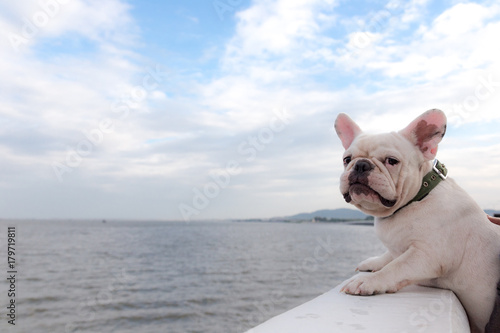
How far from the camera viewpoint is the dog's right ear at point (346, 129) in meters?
3.63

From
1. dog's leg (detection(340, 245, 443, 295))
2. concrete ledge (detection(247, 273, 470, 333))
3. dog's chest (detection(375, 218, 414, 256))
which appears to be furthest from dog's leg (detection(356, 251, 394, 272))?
concrete ledge (detection(247, 273, 470, 333))

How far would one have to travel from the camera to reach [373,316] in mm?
2020

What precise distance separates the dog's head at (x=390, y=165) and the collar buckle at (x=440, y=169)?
10 centimetres

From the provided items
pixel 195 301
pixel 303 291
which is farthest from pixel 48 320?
pixel 303 291

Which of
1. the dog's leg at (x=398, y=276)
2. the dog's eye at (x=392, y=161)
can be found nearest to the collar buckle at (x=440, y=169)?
the dog's eye at (x=392, y=161)

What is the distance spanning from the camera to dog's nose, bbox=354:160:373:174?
2975mm

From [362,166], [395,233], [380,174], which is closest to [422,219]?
[395,233]

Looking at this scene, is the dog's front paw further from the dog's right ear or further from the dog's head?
the dog's right ear

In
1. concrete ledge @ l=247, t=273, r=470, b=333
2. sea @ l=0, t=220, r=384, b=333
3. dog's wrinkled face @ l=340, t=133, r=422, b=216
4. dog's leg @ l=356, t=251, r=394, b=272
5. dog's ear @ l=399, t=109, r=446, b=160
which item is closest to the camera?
concrete ledge @ l=247, t=273, r=470, b=333

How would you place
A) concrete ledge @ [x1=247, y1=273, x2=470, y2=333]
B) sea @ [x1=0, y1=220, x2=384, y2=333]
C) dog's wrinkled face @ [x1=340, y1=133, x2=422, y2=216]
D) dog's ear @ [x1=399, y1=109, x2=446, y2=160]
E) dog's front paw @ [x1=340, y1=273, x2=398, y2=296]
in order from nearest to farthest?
concrete ledge @ [x1=247, y1=273, x2=470, y2=333], dog's front paw @ [x1=340, y1=273, x2=398, y2=296], dog's wrinkled face @ [x1=340, y1=133, x2=422, y2=216], dog's ear @ [x1=399, y1=109, x2=446, y2=160], sea @ [x1=0, y1=220, x2=384, y2=333]

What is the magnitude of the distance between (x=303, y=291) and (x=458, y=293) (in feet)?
51.4

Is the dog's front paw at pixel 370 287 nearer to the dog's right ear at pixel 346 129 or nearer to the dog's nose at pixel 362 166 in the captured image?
the dog's nose at pixel 362 166

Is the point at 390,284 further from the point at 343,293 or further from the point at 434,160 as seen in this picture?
the point at 434,160

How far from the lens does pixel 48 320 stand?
13.7 metres
